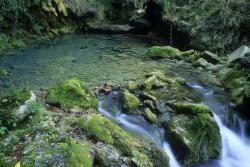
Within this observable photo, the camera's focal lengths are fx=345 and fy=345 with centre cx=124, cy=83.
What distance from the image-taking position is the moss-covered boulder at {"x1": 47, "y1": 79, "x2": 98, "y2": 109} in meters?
7.89

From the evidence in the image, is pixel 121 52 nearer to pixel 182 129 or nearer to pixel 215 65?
pixel 215 65

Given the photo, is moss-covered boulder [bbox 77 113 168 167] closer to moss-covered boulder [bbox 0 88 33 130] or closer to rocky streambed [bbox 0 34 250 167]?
rocky streambed [bbox 0 34 250 167]

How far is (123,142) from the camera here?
641 cm

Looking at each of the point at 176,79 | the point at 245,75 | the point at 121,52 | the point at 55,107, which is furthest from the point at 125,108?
the point at 121,52

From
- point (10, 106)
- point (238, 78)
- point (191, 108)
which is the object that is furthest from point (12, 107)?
point (238, 78)

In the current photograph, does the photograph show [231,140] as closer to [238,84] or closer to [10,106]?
[238,84]

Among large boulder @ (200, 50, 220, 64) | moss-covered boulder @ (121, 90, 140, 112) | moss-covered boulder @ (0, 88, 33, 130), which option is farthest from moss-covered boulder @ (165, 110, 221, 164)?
large boulder @ (200, 50, 220, 64)

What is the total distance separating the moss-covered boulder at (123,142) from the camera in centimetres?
627

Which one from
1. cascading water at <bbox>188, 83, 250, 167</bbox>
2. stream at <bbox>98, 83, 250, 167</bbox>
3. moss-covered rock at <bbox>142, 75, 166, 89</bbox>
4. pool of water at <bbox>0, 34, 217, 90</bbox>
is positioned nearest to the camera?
stream at <bbox>98, 83, 250, 167</bbox>

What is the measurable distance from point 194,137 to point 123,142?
1799 millimetres

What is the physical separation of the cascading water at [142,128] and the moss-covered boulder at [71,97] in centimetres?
35

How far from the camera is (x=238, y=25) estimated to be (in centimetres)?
1505

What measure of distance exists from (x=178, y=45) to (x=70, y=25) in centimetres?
787

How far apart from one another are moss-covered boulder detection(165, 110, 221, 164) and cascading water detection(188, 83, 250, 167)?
32 centimetres
